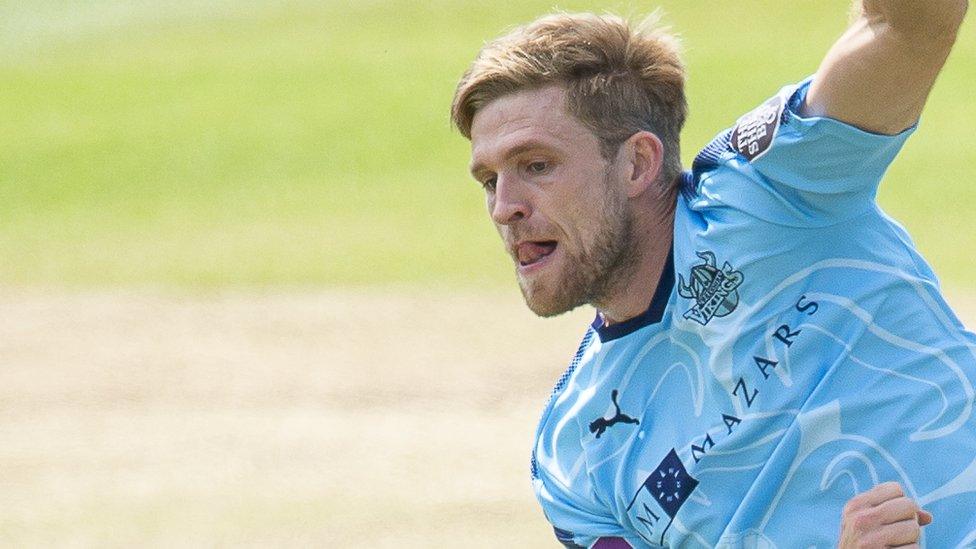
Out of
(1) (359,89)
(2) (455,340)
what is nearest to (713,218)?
(2) (455,340)

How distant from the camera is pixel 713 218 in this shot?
3.56 metres

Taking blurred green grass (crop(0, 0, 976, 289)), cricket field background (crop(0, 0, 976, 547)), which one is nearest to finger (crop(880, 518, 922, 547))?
cricket field background (crop(0, 0, 976, 547))

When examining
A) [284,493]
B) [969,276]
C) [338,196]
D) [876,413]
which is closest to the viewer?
[876,413]

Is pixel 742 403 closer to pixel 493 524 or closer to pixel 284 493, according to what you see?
pixel 493 524

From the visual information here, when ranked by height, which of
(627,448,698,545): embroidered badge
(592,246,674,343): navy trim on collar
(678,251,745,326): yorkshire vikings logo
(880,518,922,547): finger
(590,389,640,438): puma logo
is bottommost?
(880,518,922,547): finger

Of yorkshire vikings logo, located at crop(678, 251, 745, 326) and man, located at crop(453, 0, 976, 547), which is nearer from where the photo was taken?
man, located at crop(453, 0, 976, 547)

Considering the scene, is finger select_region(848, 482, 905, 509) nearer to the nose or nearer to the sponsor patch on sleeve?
the sponsor patch on sleeve

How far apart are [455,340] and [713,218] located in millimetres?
8140

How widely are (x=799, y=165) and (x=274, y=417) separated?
721 centimetres

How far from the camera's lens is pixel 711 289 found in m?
3.52

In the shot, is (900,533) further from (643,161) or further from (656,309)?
(643,161)

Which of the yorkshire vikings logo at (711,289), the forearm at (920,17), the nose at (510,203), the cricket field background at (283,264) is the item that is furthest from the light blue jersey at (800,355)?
the cricket field background at (283,264)

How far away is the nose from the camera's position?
12.3 ft

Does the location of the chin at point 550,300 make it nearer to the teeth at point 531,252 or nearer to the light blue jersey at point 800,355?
the teeth at point 531,252
